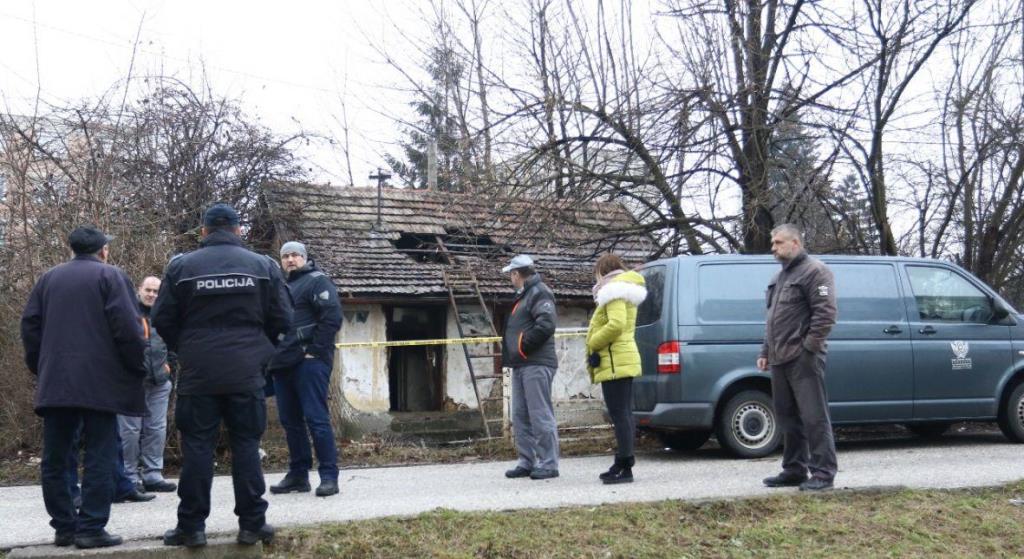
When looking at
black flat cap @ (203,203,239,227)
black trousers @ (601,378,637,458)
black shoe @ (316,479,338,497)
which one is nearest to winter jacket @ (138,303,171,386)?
black shoe @ (316,479,338,497)

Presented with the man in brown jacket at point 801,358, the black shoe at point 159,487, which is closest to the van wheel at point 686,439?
the man in brown jacket at point 801,358

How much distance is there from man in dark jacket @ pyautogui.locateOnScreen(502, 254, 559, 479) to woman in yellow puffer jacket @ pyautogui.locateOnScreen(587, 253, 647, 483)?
435mm

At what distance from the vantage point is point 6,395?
399 inches

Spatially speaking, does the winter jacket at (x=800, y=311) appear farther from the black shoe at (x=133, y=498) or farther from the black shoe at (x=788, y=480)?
the black shoe at (x=133, y=498)

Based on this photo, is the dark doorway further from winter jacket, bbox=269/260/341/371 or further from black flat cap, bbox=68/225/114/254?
black flat cap, bbox=68/225/114/254

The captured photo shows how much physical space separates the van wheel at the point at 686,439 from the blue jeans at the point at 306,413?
4.11 metres

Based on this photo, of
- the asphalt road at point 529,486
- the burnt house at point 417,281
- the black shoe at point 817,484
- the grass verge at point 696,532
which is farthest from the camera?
the burnt house at point 417,281

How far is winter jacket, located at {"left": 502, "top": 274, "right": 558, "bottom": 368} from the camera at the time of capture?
8.15 meters

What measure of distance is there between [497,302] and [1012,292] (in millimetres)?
8295

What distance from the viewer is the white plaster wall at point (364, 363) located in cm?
1675

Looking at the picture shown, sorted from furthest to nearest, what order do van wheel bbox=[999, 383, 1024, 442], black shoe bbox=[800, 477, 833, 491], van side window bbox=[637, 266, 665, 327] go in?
van wheel bbox=[999, 383, 1024, 442] < van side window bbox=[637, 266, 665, 327] < black shoe bbox=[800, 477, 833, 491]

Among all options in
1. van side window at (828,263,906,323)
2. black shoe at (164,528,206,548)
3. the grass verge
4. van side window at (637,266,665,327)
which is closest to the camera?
black shoe at (164,528,206,548)

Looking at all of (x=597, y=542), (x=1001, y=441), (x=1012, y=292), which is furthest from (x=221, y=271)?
(x=1012, y=292)

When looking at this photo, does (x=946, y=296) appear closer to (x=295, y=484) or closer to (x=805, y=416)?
(x=805, y=416)
